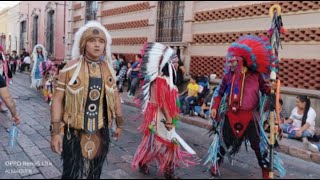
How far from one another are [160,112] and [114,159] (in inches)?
49.0

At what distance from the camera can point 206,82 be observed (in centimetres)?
995

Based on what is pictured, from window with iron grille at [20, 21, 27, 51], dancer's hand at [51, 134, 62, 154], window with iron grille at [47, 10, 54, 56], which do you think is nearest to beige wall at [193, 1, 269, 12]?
dancer's hand at [51, 134, 62, 154]

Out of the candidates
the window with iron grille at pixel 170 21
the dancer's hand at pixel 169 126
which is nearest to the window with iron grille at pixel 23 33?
the window with iron grille at pixel 170 21

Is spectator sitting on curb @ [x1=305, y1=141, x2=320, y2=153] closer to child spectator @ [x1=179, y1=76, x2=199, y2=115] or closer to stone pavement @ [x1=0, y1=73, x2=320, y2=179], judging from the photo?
stone pavement @ [x1=0, y1=73, x2=320, y2=179]

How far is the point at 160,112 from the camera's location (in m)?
4.23

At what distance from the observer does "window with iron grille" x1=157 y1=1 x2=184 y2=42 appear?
1258cm

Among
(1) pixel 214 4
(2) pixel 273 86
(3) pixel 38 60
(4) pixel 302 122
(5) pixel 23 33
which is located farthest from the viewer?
(5) pixel 23 33

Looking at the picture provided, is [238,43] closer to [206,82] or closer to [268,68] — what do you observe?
[268,68]

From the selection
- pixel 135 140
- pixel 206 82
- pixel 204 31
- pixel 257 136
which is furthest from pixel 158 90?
pixel 204 31

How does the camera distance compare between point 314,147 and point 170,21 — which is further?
point 170,21

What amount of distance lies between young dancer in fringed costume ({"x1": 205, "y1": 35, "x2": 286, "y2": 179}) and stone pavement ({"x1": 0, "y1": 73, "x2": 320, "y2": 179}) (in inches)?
13.0

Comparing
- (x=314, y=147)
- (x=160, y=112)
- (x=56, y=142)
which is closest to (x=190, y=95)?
(x=314, y=147)

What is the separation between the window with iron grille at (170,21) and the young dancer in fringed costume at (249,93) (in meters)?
8.49

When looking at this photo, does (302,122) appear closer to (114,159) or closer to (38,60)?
(114,159)
